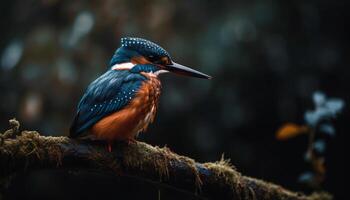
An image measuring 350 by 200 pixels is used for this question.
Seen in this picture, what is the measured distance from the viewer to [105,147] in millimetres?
3314

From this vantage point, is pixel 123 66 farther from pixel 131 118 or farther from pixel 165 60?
pixel 131 118

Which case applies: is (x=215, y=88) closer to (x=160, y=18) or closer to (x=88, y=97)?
(x=160, y=18)

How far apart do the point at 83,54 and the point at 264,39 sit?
1655mm

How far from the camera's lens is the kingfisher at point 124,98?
3.44m

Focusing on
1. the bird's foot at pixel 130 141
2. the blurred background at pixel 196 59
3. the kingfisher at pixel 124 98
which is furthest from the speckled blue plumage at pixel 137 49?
the blurred background at pixel 196 59

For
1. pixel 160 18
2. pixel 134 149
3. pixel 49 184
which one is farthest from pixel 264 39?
pixel 134 149

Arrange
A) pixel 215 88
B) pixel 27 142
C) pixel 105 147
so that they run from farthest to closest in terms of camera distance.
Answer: pixel 215 88 → pixel 105 147 → pixel 27 142

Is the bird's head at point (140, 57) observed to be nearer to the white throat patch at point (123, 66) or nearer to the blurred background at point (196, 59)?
the white throat patch at point (123, 66)

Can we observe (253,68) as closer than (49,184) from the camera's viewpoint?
Yes

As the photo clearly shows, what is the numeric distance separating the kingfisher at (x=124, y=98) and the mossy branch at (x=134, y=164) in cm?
12

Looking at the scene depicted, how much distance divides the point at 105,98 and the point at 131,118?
18 cm

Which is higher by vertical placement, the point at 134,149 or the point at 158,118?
the point at 158,118

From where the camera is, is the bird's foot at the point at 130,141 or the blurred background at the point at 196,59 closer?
the bird's foot at the point at 130,141

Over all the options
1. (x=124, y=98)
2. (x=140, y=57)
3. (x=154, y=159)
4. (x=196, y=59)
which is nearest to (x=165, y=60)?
(x=140, y=57)
